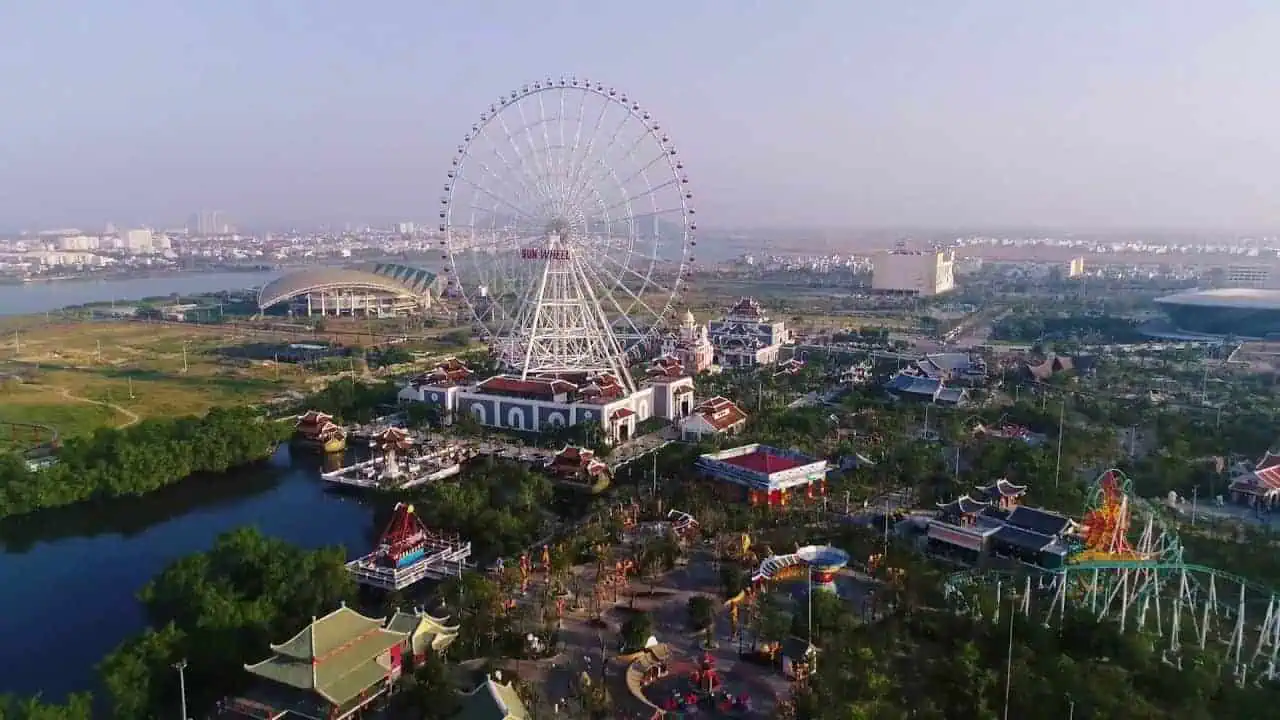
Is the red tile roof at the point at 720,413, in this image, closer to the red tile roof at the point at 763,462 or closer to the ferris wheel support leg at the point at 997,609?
the red tile roof at the point at 763,462

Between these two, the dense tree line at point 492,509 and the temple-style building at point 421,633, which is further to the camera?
the dense tree line at point 492,509

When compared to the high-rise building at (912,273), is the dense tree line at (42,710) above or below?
below

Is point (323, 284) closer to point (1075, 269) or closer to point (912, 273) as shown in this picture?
point (912, 273)

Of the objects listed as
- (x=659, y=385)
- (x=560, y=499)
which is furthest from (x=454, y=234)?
(x=560, y=499)

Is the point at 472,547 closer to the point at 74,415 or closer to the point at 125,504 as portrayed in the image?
the point at 125,504

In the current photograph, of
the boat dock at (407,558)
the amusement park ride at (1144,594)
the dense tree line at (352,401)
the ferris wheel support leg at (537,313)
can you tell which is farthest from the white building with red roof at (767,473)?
the dense tree line at (352,401)

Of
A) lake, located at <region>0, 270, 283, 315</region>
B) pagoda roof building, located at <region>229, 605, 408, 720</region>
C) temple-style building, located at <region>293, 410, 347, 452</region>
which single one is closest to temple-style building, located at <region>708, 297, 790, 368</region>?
temple-style building, located at <region>293, 410, 347, 452</region>
